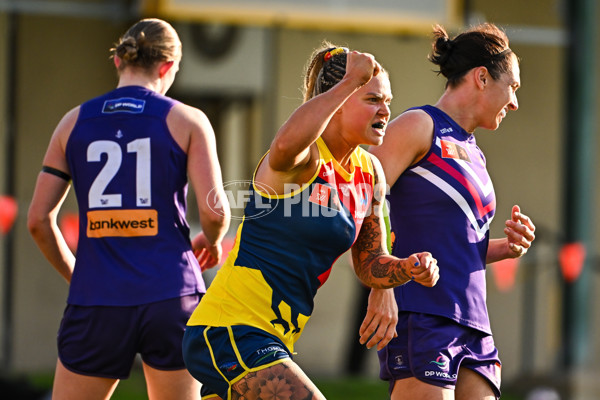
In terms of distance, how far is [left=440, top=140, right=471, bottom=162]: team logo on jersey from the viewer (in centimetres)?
396

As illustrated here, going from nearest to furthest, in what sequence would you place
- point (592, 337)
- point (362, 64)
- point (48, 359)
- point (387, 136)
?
point (362, 64) → point (387, 136) → point (48, 359) → point (592, 337)

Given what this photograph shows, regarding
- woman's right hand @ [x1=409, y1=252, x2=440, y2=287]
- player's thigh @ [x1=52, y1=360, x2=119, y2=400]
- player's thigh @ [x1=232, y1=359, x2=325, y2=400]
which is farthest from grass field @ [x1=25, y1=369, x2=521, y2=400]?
woman's right hand @ [x1=409, y1=252, x2=440, y2=287]

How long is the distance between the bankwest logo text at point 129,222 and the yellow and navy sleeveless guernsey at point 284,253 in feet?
1.89

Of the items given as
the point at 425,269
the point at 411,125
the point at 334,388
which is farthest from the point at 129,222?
the point at 334,388

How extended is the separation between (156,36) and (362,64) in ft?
3.85

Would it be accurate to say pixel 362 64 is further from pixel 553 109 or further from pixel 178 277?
pixel 553 109

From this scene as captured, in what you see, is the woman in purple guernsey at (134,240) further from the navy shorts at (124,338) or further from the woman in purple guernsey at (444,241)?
the woman in purple guernsey at (444,241)

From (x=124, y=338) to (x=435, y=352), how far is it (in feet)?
3.97

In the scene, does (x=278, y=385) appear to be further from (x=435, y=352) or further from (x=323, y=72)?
(x=323, y=72)

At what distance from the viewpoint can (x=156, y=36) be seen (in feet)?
13.3

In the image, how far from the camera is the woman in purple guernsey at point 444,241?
385 cm

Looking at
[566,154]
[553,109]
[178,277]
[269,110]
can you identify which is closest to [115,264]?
[178,277]

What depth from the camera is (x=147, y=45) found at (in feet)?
13.2

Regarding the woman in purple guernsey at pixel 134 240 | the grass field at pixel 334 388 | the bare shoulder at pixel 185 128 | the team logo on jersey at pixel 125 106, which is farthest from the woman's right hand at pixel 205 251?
the grass field at pixel 334 388
